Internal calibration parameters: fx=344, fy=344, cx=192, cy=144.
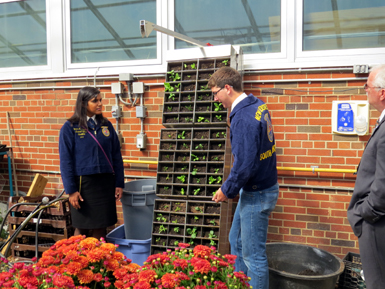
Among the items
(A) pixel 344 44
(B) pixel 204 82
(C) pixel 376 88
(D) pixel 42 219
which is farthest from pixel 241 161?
(D) pixel 42 219

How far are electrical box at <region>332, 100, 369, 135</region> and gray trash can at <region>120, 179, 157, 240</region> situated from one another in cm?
203

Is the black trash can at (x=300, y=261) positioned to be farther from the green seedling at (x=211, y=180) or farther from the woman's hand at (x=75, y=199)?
the woman's hand at (x=75, y=199)

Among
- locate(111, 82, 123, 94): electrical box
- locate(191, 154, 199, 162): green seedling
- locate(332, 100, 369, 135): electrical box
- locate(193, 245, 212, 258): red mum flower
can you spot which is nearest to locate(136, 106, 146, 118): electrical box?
locate(111, 82, 123, 94): electrical box

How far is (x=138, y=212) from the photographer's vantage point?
11.8 ft

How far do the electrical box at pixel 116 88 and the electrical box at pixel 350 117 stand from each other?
8.04ft

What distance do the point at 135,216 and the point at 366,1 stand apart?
10.8ft

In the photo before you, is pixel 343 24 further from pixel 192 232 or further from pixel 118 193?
pixel 118 193

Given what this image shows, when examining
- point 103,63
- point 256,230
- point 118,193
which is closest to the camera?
point 256,230

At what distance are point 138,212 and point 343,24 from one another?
2.95 metres

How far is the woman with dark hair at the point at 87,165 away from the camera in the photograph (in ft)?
10.6

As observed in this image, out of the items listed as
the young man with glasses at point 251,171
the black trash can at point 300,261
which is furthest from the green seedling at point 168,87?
the black trash can at point 300,261

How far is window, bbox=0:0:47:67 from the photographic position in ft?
15.8

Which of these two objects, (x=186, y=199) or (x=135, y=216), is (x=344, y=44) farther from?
(x=135, y=216)

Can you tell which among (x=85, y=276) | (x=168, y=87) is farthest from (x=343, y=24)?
(x=85, y=276)
